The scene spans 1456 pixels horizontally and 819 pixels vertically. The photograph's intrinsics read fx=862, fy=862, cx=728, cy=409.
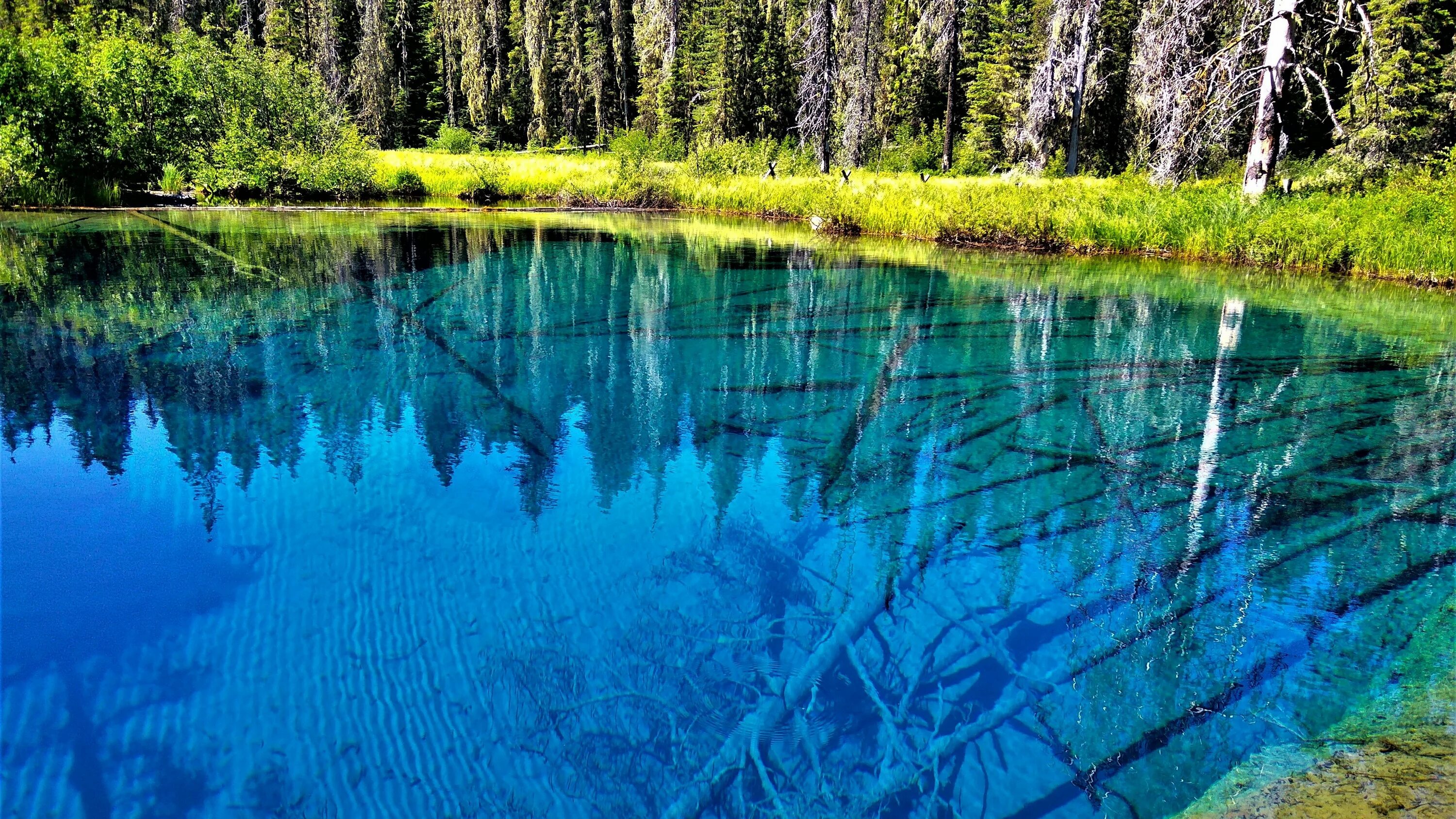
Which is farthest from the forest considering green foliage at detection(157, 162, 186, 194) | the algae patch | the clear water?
the algae patch

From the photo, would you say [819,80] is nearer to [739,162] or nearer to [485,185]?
[739,162]

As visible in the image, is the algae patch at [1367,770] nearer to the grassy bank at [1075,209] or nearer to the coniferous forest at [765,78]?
the grassy bank at [1075,209]

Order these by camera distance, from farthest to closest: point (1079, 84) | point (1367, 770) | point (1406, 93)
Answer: point (1079, 84) < point (1406, 93) < point (1367, 770)

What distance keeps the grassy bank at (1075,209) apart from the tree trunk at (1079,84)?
2849 mm

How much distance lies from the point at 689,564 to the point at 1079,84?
68.1 feet

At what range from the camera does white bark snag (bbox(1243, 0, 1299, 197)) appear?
14.1 m

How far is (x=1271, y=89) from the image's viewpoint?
14.2 metres

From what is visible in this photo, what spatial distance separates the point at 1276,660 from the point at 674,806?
8.07 ft

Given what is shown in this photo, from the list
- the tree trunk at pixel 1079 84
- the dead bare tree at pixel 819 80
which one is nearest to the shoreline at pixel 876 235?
the dead bare tree at pixel 819 80

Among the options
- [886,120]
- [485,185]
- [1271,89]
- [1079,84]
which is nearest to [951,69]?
[1079,84]

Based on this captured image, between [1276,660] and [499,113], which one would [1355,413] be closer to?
[1276,660]

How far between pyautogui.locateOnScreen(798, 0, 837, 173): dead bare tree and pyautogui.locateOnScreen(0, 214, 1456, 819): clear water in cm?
1668

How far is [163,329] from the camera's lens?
8.40 m

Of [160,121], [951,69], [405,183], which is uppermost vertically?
[951,69]
